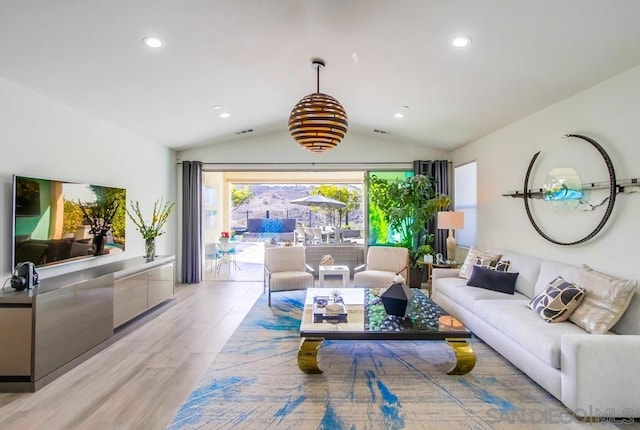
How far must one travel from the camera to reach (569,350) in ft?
7.95

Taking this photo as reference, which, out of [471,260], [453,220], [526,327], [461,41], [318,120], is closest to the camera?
[526,327]

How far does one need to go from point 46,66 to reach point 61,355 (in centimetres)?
263

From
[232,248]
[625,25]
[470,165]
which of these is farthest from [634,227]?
[232,248]

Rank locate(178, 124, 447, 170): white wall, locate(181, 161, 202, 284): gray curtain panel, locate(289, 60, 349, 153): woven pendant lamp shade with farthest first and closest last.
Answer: locate(178, 124, 447, 170): white wall → locate(181, 161, 202, 284): gray curtain panel → locate(289, 60, 349, 153): woven pendant lamp shade

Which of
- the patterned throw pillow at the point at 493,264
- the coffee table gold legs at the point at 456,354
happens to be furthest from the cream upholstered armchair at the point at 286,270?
the patterned throw pillow at the point at 493,264

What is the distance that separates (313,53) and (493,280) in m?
3.39

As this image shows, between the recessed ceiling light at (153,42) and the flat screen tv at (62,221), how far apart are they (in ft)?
5.78

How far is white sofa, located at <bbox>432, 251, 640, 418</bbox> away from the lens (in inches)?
93.7

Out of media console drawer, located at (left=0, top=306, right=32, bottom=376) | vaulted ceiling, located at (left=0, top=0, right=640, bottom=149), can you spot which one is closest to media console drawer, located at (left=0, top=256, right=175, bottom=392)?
media console drawer, located at (left=0, top=306, right=32, bottom=376)

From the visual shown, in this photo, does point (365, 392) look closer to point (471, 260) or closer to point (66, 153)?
point (471, 260)

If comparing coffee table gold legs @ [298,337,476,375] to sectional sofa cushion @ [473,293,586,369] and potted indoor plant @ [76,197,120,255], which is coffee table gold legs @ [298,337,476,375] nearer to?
sectional sofa cushion @ [473,293,586,369]

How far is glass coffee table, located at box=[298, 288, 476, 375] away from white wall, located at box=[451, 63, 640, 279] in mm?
1603

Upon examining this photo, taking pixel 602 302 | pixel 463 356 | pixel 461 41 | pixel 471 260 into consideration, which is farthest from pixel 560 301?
pixel 461 41

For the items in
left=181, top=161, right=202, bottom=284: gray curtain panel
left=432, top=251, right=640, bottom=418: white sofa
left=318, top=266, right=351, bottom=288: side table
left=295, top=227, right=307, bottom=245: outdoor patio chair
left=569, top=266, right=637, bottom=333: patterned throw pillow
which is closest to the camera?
left=432, top=251, right=640, bottom=418: white sofa
